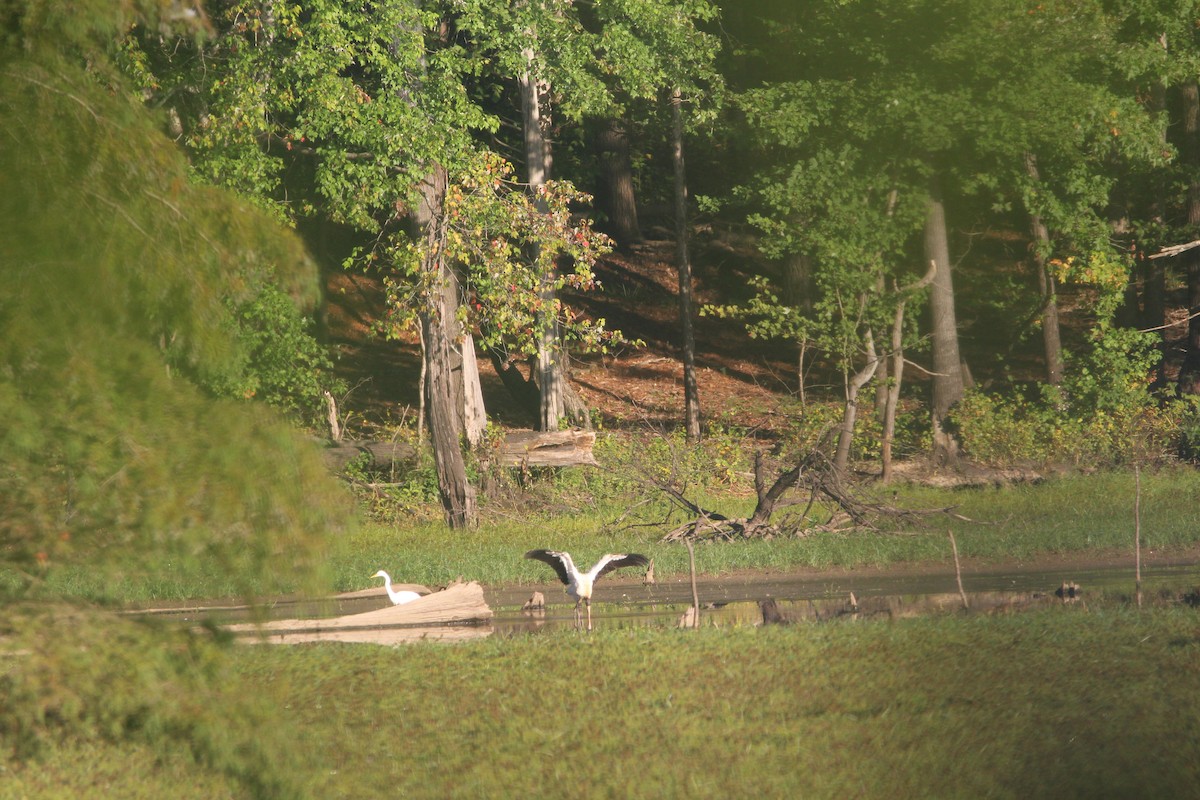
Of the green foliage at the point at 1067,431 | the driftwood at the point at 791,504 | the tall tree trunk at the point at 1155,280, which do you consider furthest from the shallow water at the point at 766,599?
the tall tree trunk at the point at 1155,280

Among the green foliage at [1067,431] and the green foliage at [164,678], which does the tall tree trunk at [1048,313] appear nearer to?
the green foliage at [1067,431]

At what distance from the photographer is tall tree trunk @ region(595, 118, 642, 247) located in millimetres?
34344

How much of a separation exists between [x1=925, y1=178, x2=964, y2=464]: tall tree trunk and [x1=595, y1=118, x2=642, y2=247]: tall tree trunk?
1007cm

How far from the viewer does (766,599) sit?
1411 cm

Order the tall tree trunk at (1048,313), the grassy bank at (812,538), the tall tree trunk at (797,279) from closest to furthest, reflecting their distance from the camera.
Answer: the grassy bank at (812,538), the tall tree trunk at (1048,313), the tall tree trunk at (797,279)

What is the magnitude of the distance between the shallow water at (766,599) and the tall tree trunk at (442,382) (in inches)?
192

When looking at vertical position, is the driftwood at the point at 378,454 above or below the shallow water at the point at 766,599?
above

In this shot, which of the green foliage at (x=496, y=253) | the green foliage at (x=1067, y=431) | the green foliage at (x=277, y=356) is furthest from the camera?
the green foliage at (x=1067, y=431)

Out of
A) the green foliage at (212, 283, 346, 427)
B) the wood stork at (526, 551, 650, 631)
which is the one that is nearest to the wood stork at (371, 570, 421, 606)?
the wood stork at (526, 551, 650, 631)

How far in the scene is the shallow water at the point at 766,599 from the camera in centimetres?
1288

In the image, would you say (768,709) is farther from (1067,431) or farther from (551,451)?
(1067,431)

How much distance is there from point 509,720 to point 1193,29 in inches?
867

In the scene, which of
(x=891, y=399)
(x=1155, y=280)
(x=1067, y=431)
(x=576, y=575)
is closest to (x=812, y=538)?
(x=576, y=575)

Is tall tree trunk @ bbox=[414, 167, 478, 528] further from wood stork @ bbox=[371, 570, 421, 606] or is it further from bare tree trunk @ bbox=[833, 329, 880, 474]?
wood stork @ bbox=[371, 570, 421, 606]
